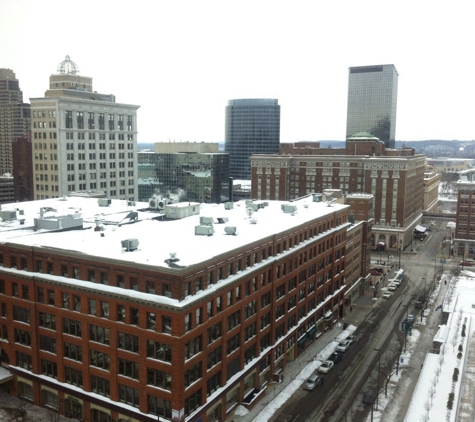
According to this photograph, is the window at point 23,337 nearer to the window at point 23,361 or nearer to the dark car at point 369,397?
the window at point 23,361

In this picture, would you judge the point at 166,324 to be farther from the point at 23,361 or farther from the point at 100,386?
the point at 23,361

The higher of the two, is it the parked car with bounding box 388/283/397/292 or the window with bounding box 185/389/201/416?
the window with bounding box 185/389/201/416

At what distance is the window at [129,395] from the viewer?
54.0 m

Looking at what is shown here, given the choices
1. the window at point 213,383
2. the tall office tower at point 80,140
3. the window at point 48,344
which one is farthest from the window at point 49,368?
the tall office tower at point 80,140

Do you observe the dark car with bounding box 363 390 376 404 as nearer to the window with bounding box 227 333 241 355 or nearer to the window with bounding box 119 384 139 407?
the window with bounding box 227 333 241 355

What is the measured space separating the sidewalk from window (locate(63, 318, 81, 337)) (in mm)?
21683

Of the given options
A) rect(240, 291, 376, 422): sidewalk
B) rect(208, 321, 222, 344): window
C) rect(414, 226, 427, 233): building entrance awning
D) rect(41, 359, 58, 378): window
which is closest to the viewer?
rect(208, 321, 222, 344): window

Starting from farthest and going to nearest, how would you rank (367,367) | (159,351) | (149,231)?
(367,367), (149,231), (159,351)

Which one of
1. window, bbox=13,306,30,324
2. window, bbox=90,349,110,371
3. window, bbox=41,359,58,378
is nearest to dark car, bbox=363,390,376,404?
window, bbox=90,349,110,371

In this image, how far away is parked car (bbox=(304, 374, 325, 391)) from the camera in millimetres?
69688

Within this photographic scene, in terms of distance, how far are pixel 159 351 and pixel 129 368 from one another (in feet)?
16.0

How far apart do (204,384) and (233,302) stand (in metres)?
10.0

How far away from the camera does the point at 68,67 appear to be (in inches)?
5925

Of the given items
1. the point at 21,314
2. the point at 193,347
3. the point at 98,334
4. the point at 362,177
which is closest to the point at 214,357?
the point at 193,347
